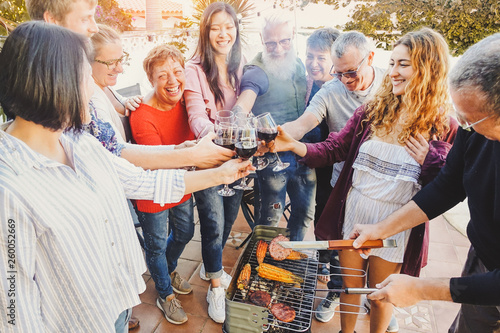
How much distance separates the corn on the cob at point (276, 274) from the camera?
1.82 meters

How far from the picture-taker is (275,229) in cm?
218

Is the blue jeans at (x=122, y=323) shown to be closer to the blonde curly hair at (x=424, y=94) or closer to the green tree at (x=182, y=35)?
the blonde curly hair at (x=424, y=94)

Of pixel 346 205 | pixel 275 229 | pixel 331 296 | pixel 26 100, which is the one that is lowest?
pixel 331 296

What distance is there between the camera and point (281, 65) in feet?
9.62

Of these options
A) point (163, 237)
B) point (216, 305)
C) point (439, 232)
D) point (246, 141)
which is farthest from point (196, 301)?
point (439, 232)

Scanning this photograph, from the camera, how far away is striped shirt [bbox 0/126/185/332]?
110 centimetres

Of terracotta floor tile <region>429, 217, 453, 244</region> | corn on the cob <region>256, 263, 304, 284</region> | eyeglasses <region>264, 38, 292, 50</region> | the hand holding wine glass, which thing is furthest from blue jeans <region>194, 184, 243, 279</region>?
terracotta floor tile <region>429, 217, 453, 244</region>

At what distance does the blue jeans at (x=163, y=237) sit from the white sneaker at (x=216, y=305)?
0.37m

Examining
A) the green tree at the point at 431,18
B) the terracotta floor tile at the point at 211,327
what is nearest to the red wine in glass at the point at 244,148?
the terracotta floor tile at the point at 211,327

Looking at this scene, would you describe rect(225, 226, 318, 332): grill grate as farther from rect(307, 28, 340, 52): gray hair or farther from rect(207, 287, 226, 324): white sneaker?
rect(307, 28, 340, 52): gray hair

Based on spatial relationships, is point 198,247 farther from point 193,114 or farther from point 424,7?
point 424,7

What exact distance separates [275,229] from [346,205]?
1.76 feet

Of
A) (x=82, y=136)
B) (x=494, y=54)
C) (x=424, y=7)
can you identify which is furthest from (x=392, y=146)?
(x=424, y=7)

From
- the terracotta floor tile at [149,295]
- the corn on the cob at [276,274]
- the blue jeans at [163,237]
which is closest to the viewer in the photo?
the corn on the cob at [276,274]
